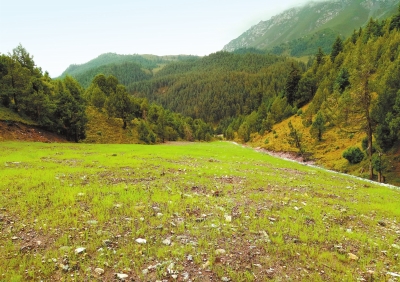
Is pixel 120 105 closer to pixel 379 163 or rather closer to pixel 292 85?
pixel 379 163

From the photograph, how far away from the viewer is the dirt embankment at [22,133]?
4062cm

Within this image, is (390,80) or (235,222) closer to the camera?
(235,222)

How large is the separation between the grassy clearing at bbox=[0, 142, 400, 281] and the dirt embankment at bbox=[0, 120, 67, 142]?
3501 cm

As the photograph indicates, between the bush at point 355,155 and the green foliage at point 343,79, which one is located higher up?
the green foliage at point 343,79

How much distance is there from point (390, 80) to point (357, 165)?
15.7m

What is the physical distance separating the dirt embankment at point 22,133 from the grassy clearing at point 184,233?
35.0 metres

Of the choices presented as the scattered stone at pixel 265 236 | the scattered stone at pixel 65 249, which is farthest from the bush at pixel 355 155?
the scattered stone at pixel 65 249

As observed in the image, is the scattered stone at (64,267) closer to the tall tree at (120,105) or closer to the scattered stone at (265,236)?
the scattered stone at (265,236)

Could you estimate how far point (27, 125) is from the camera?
46969 mm

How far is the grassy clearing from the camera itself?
6492mm

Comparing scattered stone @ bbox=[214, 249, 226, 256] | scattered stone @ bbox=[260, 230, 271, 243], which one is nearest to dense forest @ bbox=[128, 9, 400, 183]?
scattered stone @ bbox=[260, 230, 271, 243]

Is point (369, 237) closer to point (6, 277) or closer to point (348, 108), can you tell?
point (6, 277)

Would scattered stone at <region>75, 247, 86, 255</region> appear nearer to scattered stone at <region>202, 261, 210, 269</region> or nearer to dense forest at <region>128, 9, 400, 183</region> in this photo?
scattered stone at <region>202, 261, 210, 269</region>

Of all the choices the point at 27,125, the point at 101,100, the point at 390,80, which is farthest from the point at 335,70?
the point at 27,125
